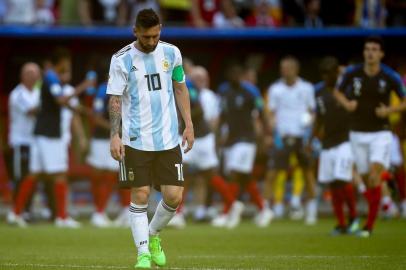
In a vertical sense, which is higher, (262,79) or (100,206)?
(262,79)

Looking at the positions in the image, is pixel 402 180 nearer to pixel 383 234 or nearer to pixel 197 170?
pixel 197 170

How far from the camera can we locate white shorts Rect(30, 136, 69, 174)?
18984 mm

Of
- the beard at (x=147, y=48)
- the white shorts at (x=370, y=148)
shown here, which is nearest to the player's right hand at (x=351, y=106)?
the white shorts at (x=370, y=148)

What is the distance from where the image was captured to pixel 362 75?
50.4ft

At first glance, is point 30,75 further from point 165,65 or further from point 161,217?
point 165,65

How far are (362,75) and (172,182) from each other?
555 centimetres

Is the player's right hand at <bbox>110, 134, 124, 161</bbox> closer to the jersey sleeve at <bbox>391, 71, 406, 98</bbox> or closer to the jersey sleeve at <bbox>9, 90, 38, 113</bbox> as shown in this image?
the jersey sleeve at <bbox>391, 71, 406, 98</bbox>

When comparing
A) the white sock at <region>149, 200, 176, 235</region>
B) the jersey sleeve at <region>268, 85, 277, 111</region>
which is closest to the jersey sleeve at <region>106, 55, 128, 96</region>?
the white sock at <region>149, 200, 176, 235</region>

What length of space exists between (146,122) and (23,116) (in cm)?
1010

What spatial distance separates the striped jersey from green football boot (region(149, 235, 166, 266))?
3.00 ft

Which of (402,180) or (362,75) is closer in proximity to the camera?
(362,75)

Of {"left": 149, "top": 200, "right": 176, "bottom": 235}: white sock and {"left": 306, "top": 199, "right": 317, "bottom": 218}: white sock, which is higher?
{"left": 149, "top": 200, "right": 176, "bottom": 235}: white sock

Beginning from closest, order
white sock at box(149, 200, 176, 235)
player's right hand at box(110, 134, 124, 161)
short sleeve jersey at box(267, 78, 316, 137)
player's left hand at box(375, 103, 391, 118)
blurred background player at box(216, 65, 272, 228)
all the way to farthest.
→ player's right hand at box(110, 134, 124, 161) < white sock at box(149, 200, 176, 235) < player's left hand at box(375, 103, 391, 118) < blurred background player at box(216, 65, 272, 228) < short sleeve jersey at box(267, 78, 316, 137)

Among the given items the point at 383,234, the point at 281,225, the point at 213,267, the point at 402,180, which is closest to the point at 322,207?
the point at 402,180
